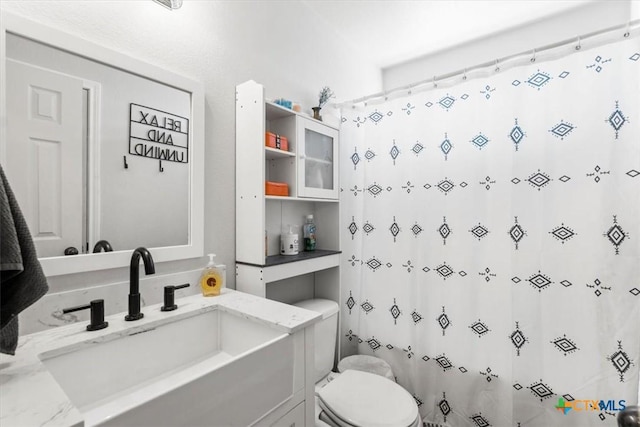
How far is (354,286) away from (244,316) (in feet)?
3.13

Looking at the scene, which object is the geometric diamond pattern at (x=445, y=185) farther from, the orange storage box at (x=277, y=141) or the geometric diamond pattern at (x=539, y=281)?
the orange storage box at (x=277, y=141)

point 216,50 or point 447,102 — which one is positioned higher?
point 216,50

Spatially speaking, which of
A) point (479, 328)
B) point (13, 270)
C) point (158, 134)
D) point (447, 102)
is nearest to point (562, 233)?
point (479, 328)

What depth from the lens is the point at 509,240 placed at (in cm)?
137

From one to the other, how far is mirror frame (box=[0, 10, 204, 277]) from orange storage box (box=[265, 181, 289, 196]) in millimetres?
291

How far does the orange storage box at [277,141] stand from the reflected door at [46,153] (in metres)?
0.70

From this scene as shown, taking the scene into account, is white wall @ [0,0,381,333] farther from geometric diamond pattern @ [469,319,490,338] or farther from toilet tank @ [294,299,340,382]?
geometric diamond pattern @ [469,319,490,338]

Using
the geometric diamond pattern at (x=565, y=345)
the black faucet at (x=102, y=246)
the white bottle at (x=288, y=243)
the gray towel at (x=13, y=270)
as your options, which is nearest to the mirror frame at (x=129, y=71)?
the black faucet at (x=102, y=246)

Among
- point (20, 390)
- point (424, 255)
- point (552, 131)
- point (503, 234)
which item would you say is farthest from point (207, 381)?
point (552, 131)

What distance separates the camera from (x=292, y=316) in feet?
3.24

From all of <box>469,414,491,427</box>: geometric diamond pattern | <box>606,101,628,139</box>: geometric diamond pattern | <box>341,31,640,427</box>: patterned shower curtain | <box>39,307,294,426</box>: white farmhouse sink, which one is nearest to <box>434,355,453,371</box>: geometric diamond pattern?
<box>341,31,640,427</box>: patterned shower curtain

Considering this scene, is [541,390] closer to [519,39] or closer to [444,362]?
[444,362]

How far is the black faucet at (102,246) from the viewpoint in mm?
975

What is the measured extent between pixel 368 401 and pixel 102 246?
114 cm
